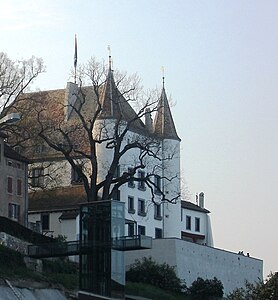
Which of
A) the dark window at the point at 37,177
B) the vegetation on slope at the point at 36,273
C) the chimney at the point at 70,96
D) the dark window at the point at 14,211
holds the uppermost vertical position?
the chimney at the point at 70,96

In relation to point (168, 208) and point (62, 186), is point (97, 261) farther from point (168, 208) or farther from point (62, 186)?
point (168, 208)

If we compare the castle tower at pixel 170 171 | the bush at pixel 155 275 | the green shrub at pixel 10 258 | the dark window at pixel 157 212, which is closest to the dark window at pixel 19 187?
the bush at pixel 155 275

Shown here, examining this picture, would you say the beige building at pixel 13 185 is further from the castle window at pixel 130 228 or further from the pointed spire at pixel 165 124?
the pointed spire at pixel 165 124

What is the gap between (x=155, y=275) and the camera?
88250 mm

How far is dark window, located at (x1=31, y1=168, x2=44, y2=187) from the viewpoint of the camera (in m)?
107

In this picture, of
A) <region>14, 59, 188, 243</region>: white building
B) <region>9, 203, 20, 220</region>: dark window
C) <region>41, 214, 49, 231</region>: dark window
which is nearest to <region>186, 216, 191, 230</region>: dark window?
<region>14, 59, 188, 243</region>: white building

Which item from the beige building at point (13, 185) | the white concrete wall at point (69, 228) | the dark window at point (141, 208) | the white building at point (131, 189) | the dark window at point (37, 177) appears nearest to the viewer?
the beige building at point (13, 185)

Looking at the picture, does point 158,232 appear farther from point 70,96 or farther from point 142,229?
point 70,96

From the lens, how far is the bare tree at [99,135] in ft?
311

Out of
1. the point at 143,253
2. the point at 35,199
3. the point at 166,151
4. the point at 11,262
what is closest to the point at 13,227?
the point at 11,262

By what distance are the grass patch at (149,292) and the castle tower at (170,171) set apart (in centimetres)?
3312

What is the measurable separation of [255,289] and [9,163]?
31.5 m

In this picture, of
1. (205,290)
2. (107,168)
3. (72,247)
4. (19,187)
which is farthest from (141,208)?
(72,247)

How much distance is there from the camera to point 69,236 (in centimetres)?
10150
